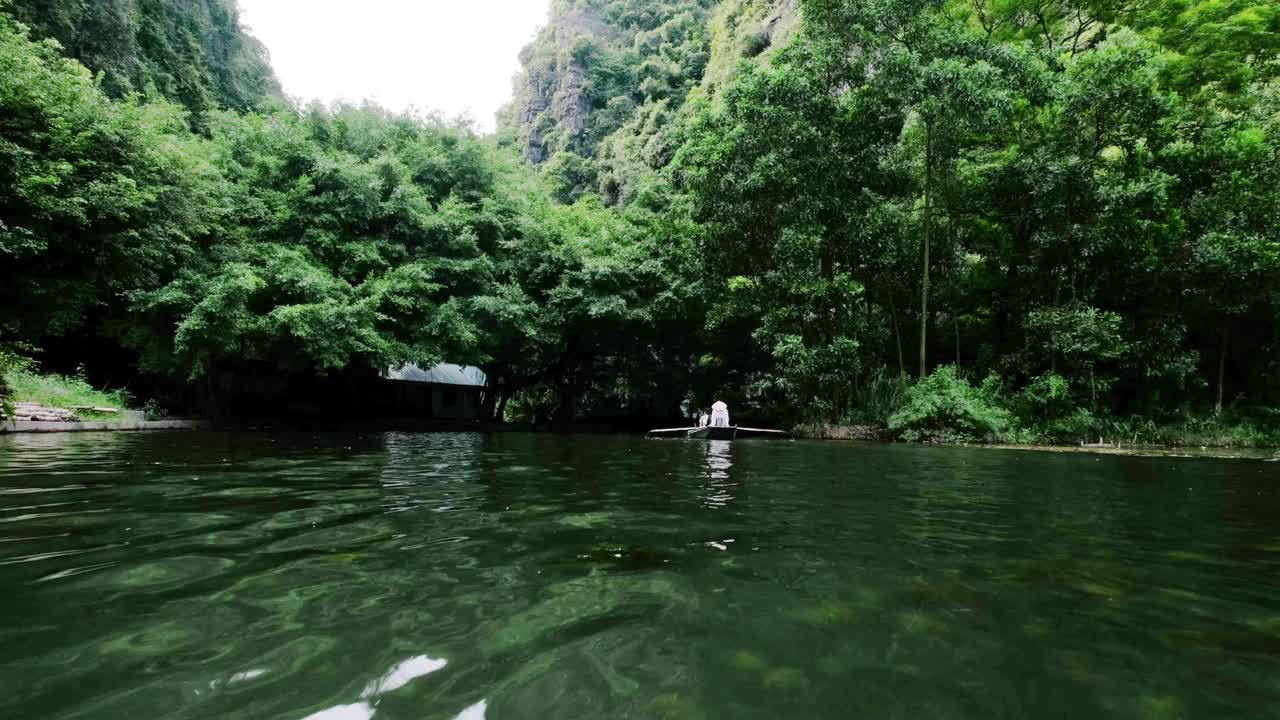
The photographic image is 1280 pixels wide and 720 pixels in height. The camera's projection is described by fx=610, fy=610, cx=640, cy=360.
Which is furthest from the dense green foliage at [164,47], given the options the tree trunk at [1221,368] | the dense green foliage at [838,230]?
the tree trunk at [1221,368]

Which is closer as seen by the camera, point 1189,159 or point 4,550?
point 4,550

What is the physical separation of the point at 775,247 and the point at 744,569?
14.4 metres

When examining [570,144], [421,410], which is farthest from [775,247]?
[570,144]

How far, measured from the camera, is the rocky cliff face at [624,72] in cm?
4056

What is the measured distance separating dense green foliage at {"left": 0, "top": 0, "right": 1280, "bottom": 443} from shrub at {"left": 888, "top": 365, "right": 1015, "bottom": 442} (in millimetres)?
71

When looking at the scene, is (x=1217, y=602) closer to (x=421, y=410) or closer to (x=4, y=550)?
(x=4, y=550)

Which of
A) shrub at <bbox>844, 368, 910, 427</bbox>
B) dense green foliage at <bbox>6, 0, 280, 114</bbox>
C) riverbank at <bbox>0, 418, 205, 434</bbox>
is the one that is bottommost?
riverbank at <bbox>0, 418, 205, 434</bbox>

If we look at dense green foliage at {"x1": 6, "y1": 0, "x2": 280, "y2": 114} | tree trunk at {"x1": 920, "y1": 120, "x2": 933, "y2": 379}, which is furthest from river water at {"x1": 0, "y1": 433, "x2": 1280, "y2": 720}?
dense green foliage at {"x1": 6, "y1": 0, "x2": 280, "y2": 114}

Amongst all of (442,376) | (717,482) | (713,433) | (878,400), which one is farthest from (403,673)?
(442,376)

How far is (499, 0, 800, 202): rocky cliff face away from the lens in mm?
40562

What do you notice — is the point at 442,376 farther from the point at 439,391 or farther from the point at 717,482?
the point at 717,482

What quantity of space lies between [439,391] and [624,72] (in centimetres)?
4276

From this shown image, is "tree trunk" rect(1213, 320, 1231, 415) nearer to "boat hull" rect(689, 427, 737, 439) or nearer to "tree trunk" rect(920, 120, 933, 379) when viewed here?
"tree trunk" rect(920, 120, 933, 379)

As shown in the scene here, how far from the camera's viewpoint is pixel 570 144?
197 feet
